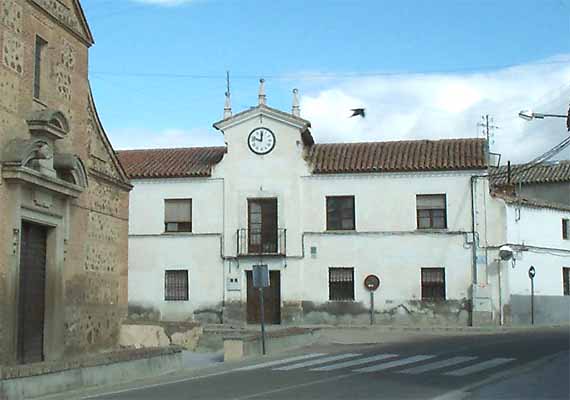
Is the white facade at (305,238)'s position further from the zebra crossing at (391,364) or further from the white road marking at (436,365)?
the white road marking at (436,365)

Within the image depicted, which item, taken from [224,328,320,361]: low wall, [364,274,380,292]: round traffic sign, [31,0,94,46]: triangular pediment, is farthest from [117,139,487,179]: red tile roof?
[31,0,94,46]: triangular pediment

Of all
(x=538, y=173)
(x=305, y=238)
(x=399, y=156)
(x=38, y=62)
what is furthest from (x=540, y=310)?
(x=38, y=62)

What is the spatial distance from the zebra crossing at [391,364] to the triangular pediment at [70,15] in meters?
9.26

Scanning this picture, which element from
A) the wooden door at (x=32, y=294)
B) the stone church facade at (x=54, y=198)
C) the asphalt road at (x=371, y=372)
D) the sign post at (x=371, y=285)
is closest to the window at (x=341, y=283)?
the sign post at (x=371, y=285)

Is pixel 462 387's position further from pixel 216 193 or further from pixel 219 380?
pixel 216 193

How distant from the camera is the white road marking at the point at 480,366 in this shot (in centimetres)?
1884

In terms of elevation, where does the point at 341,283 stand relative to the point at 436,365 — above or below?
above

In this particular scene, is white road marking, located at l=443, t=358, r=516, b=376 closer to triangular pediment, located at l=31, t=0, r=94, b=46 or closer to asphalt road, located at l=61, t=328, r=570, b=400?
asphalt road, located at l=61, t=328, r=570, b=400

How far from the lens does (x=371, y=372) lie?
19188 mm

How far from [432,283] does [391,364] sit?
17.3 metres

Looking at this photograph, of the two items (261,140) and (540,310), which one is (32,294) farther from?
(540,310)

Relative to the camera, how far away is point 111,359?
17.5 m

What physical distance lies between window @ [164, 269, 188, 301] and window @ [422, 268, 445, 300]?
1042 centimetres

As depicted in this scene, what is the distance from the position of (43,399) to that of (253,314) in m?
24.6
